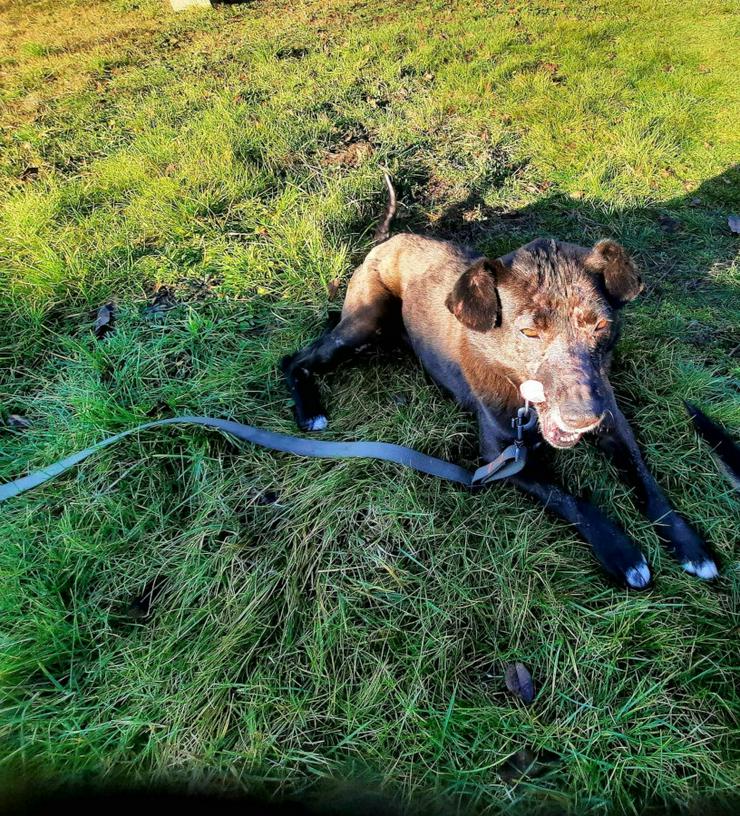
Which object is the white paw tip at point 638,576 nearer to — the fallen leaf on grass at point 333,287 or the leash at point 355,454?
the leash at point 355,454

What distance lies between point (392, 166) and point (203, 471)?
147 inches

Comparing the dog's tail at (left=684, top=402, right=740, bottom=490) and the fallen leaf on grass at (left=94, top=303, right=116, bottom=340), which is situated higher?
the fallen leaf on grass at (left=94, top=303, right=116, bottom=340)

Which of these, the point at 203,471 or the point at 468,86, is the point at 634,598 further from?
the point at 468,86

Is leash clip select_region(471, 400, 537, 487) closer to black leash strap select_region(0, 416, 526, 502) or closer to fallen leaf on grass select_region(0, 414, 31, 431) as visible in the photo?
black leash strap select_region(0, 416, 526, 502)

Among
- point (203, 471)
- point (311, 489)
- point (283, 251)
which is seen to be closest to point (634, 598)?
point (311, 489)

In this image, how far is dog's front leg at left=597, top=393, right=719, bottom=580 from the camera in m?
2.38

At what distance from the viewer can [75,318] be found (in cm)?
374

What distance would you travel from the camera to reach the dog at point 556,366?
227 cm

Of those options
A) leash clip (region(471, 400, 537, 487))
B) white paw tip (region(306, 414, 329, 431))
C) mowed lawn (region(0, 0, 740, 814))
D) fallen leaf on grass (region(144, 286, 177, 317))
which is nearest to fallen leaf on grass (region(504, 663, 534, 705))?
mowed lawn (region(0, 0, 740, 814))

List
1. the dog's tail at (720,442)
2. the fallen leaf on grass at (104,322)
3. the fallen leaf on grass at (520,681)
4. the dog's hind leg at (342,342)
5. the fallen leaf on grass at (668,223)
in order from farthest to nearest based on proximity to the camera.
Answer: the fallen leaf on grass at (668,223) → the fallen leaf on grass at (104,322) → the dog's hind leg at (342,342) → the dog's tail at (720,442) → the fallen leaf on grass at (520,681)

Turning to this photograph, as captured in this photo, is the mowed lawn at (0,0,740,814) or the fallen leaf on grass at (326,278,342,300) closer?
the mowed lawn at (0,0,740,814)

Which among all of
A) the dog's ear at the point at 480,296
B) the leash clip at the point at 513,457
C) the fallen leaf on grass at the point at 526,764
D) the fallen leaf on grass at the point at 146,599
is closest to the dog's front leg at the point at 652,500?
the leash clip at the point at 513,457

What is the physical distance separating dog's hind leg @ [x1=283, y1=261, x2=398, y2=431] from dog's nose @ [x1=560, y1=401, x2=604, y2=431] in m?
1.64

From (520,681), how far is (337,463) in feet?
4.76
